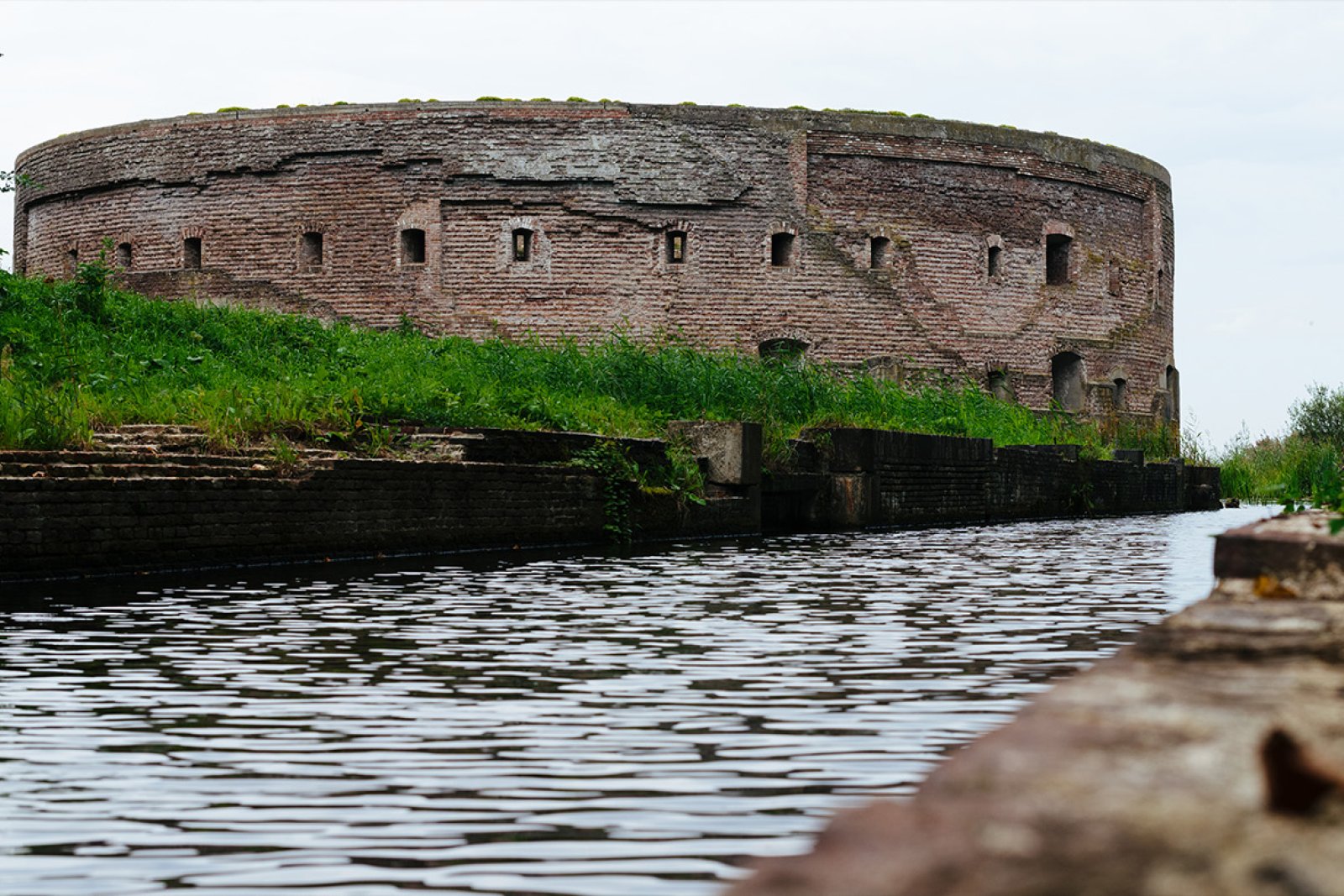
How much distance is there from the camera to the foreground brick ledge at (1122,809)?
1.30 metres

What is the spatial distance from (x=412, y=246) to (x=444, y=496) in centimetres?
1700

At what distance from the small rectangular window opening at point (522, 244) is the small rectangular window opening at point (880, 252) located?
19.6ft

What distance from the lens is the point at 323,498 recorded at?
10516 mm

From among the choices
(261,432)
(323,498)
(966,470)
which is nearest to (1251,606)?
(323,498)

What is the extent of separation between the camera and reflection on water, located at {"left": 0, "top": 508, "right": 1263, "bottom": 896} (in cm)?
311

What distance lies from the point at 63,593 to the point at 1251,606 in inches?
247

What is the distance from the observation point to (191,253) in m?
29.0

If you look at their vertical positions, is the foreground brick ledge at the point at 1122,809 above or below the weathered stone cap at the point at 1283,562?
below

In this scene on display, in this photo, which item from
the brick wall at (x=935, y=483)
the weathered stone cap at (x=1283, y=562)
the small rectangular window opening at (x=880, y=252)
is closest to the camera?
the weathered stone cap at (x=1283, y=562)

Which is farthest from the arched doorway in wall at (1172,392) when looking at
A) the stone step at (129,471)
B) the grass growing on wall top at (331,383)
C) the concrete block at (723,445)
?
the stone step at (129,471)

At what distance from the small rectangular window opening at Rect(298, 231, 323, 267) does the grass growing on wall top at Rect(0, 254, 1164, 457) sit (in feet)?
20.0

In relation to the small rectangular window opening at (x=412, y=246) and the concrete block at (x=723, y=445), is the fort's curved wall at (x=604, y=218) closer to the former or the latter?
the small rectangular window opening at (x=412, y=246)

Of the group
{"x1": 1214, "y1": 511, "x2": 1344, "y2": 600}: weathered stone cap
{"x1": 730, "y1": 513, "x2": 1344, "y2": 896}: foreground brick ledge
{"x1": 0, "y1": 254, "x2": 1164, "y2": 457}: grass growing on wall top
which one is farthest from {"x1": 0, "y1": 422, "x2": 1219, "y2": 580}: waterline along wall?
{"x1": 730, "y1": 513, "x2": 1344, "y2": 896}: foreground brick ledge

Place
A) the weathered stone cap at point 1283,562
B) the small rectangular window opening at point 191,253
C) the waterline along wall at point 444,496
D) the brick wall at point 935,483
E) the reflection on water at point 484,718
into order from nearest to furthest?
1. the reflection on water at point 484,718
2. the weathered stone cap at point 1283,562
3. the waterline along wall at point 444,496
4. the brick wall at point 935,483
5. the small rectangular window opening at point 191,253
